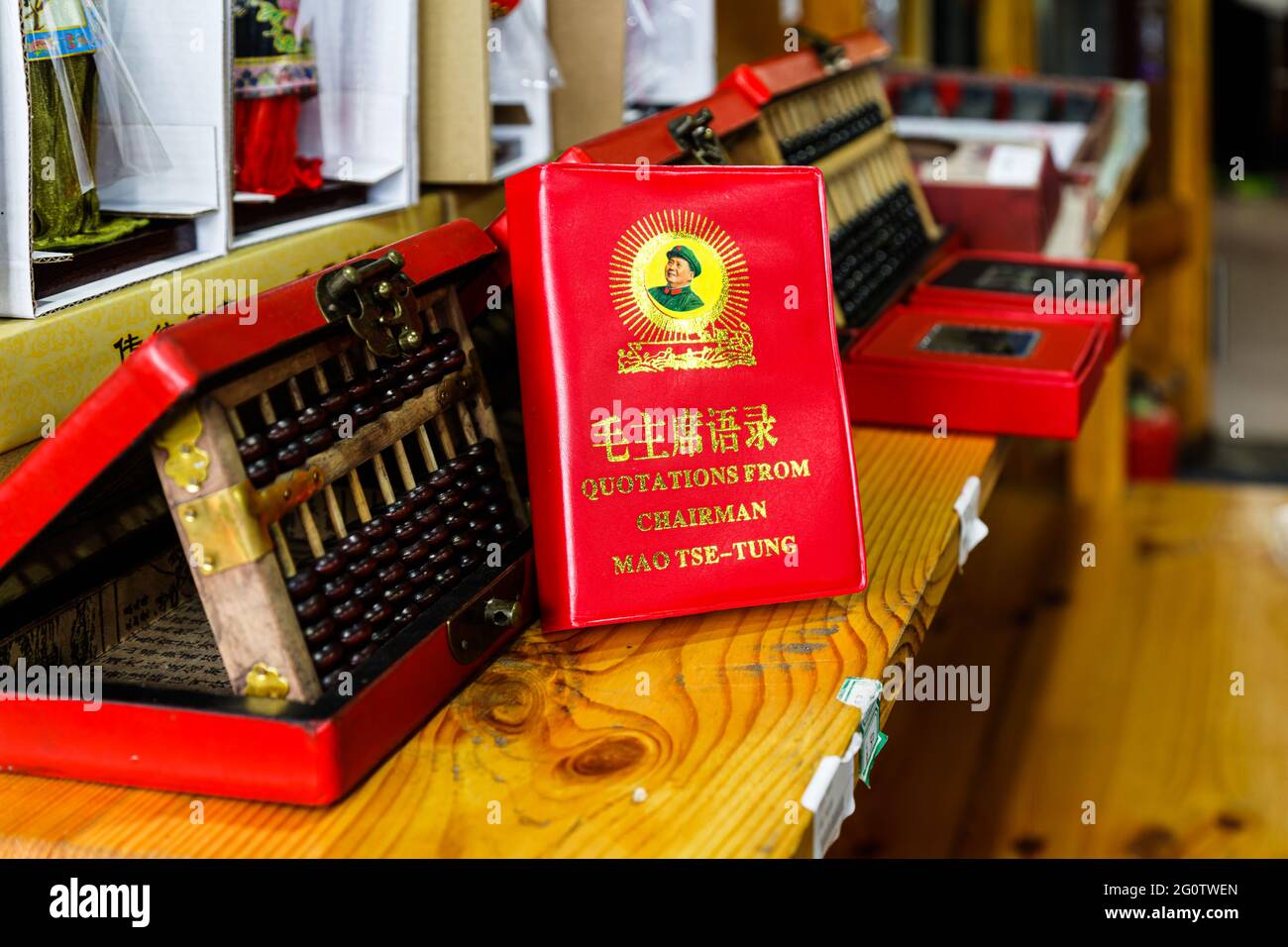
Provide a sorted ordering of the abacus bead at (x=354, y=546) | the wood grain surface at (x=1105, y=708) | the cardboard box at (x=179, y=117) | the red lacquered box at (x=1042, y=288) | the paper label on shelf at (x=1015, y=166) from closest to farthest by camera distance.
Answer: the abacus bead at (x=354, y=546)
the cardboard box at (x=179, y=117)
the red lacquered box at (x=1042, y=288)
the paper label on shelf at (x=1015, y=166)
the wood grain surface at (x=1105, y=708)

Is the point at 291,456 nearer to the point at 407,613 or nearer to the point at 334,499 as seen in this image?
the point at 334,499

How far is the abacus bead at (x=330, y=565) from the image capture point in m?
1.14

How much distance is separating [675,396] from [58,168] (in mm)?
632

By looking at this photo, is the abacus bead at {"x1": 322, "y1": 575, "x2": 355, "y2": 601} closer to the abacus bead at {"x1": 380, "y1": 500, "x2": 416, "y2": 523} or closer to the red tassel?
the abacus bead at {"x1": 380, "y1": 500, "x2": 416, "y2": 523}

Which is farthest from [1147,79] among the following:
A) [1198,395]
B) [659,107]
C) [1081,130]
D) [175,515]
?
[175,515]

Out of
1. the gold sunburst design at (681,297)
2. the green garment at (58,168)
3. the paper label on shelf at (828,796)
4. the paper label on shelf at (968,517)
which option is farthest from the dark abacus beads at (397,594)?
the paper label on shelf at (968,517)

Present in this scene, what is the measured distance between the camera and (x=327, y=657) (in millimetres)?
1130

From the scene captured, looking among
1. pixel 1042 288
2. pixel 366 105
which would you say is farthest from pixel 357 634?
pixel 1042 288

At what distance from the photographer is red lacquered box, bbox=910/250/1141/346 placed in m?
2.18

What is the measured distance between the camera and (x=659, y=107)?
104 inches

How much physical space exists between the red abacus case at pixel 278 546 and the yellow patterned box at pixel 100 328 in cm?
10

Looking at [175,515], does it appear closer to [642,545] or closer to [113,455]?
[113,455]

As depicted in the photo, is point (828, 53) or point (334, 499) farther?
point (828, 53)

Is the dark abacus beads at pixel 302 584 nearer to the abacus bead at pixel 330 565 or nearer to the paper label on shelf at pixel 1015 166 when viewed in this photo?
the abacus bead at pixel 330 565
